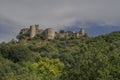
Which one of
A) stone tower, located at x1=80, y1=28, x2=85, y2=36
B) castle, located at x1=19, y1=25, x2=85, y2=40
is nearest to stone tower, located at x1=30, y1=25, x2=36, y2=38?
castle, located at x1=19, y1=25, x2=85, y2=40

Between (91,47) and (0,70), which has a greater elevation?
(91,47)

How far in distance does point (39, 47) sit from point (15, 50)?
1324cm

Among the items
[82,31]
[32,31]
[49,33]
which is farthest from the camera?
[32,31]

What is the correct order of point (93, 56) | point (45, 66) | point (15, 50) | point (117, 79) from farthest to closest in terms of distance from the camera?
point (15, 50) → point (45, 66) → point (93, 56) → point (117, 79)

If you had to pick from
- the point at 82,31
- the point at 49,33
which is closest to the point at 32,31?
the point at 49,33

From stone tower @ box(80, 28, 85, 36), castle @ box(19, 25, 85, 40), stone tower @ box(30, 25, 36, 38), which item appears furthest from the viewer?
stone tower @ box(80, 28, 85, 36)

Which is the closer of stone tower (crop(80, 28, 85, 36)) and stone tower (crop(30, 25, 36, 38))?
stone tower (crop(30, 25, 36, 38))

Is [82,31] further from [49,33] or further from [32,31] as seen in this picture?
[32,31]

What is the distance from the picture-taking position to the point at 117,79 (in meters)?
34.4

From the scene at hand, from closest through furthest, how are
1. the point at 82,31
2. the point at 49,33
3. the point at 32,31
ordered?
1. the point at 49,33
2. the point at 82,31
3. the point at 32,31

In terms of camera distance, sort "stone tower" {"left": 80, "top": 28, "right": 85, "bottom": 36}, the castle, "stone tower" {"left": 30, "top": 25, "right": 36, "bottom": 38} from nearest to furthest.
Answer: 1. the castle
2. "stone tower" {"left": 30, "top": 25, "right": 36, "bottom": 38}
3. "stone tower" {"left": 80, "top": 28, "right": 85, "bottom": 36}

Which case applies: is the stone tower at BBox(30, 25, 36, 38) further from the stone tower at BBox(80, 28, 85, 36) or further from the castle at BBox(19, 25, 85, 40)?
the stone tower at BBox(80, 28, 85, 36)

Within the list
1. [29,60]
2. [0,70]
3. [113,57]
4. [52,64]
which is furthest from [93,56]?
[29,60]

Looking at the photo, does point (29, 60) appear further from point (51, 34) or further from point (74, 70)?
point (74, 70)
